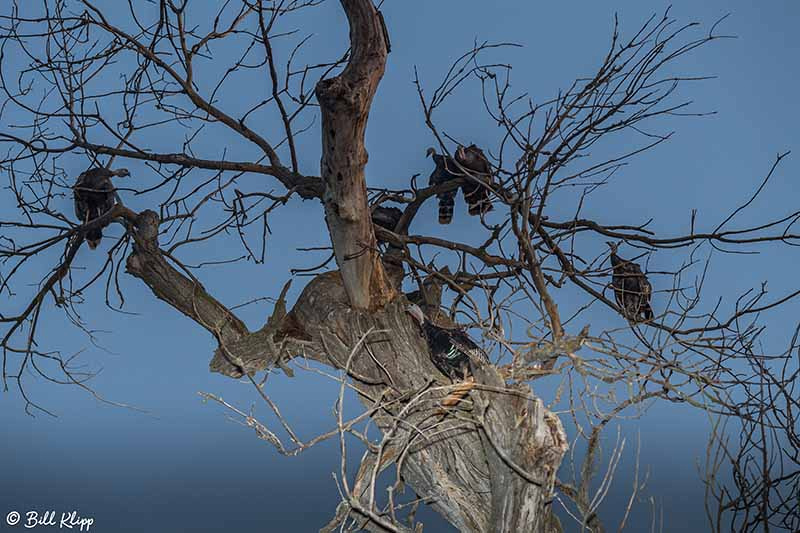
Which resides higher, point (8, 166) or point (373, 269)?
point (8, 166)

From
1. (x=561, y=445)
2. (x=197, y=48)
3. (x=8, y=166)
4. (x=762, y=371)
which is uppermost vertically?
(x=197, y=48)

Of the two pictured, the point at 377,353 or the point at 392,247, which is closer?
the point at 377,353

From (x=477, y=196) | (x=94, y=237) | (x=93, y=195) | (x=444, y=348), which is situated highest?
(x=477, y=196)

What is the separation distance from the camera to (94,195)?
3.75 metres

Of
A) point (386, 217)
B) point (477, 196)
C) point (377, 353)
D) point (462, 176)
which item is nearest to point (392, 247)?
point (386, 217)

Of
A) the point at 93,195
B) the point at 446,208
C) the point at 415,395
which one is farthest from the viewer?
the point at 446,208

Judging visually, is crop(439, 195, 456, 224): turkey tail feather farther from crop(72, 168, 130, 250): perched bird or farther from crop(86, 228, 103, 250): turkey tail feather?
crop(86, 228, 103, 250): turkey tail feather

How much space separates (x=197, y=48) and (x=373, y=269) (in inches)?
50.2

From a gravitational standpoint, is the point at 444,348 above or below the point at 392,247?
below

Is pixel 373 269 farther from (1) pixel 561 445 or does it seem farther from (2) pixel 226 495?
(2) pixel 226 495

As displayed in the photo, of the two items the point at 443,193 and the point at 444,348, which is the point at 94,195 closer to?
the point at 443,193

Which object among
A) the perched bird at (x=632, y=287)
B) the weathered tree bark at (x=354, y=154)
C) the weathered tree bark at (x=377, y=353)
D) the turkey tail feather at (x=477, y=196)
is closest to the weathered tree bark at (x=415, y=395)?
the weathered tree bark at (x=377, y=353)

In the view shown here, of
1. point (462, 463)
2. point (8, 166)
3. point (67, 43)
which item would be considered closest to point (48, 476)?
point (8, 166)

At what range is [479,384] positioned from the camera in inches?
82.4
